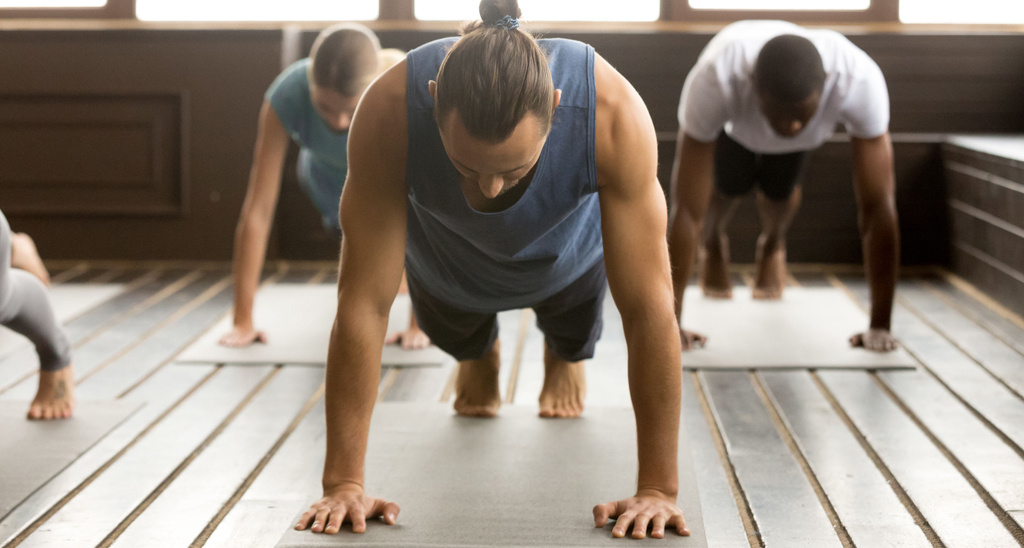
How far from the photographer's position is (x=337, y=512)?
1.54m

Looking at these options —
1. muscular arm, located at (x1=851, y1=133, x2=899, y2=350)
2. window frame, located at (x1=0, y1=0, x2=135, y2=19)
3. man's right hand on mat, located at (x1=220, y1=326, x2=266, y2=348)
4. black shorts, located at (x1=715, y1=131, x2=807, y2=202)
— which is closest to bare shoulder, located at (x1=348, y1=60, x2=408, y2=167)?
man's right hand on mat, located at (x1=220, y1=326, x2=266, y2=348)

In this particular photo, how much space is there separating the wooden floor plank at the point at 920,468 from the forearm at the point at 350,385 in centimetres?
93

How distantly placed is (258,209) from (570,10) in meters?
2.09


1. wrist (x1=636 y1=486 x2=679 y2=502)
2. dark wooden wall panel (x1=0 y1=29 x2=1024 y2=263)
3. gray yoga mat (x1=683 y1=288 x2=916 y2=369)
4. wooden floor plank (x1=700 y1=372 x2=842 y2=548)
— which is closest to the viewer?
wrist (x1=636 y1=486 x2=679 y2=502)

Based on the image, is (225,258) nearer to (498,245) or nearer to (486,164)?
(498,245)

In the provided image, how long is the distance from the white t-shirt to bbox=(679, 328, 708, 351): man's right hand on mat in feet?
1.80

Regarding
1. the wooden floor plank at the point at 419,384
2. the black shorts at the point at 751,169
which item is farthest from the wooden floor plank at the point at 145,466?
the black shorts at the point at 751,169

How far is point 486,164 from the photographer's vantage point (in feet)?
4.33

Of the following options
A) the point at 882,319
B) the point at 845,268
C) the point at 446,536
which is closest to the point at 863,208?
the point at 882,319

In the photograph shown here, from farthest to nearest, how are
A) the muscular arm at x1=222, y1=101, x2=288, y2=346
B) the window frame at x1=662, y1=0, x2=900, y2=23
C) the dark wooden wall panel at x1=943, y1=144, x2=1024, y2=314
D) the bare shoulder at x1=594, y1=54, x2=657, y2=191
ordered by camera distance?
the window frame at x1=662, y1=0, x2=900, y2=23, the dark wooden wall panel at x1=943, y1=144, x2=1024, y2=314, the muscular arm at x1=222, y1=101, x2=288, y2=346, the bare shoulder at x1=594, y1=54, x2=657, y2=191

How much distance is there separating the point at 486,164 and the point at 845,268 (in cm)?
314

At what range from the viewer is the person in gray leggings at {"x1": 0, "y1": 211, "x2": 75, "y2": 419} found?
1.95 metres

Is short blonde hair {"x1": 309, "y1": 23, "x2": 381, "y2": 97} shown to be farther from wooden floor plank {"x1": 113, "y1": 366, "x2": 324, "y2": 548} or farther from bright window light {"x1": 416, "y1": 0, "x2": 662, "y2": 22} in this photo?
bright window light {"x1": 416, "y1": 0, "x2": 662, "y2": 22}

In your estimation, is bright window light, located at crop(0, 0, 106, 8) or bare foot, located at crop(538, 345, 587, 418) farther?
bright window light, located at crop(0, 0, 106, 8)
